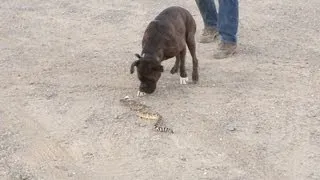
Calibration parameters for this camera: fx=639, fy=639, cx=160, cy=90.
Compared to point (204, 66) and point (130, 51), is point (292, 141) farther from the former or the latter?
point (130, 51)

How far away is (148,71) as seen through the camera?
747 cm

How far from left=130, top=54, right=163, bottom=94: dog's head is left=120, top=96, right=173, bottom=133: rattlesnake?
235mm

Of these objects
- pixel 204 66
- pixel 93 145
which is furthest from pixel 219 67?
pixel 93 145

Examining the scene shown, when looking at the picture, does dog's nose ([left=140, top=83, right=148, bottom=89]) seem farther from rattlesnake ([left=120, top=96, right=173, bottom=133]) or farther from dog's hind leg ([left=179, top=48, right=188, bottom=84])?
dog's hind leg ([left=179, top=48, right=188, bottom=84])

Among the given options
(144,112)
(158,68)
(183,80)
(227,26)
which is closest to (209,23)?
(227,26)

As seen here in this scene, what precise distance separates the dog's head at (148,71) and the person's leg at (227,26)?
5.29 feet

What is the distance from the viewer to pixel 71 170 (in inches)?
242

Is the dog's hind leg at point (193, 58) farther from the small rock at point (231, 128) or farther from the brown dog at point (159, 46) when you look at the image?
the small rock at point (231, 128)

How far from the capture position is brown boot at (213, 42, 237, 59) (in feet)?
29.2

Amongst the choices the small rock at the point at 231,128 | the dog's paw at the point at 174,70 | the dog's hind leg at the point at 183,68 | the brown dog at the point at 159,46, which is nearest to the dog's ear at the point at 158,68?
the brown dog at the point at 159,46

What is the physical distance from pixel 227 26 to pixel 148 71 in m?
1.95

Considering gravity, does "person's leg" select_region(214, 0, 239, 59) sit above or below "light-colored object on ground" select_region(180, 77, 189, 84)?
above

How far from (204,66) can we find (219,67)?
21 centimetres

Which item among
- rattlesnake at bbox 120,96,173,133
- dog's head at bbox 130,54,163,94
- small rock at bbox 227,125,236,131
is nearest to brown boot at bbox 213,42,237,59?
dog's head at bbox 130,54,163,94
